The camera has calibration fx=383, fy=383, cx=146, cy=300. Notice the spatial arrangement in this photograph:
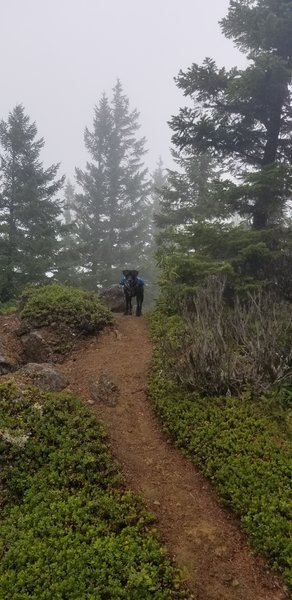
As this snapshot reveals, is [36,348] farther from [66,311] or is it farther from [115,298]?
[115,298]

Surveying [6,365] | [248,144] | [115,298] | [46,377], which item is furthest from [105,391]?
[248,144]

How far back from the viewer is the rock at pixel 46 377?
768 cm

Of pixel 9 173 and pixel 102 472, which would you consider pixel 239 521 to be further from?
pixel 9 173

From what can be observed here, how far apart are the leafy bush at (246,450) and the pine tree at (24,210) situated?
10.9 m

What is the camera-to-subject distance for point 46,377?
25.9 ft

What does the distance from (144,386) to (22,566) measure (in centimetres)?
444

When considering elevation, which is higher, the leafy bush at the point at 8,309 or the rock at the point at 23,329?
the leafy bush at the point at 8,309

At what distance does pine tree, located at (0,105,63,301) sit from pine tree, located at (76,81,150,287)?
5.96m

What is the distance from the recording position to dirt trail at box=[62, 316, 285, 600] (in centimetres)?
404

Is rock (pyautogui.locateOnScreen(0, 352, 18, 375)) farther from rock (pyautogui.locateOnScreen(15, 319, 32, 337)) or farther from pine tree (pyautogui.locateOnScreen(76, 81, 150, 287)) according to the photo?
pine tree (pyautogui.locateOnScreen(76, 81, 150, 287))

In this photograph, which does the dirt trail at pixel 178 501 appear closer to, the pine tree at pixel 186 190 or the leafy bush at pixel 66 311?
the leafy bush at pixel 66 311

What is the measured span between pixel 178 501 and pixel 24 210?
621 inches

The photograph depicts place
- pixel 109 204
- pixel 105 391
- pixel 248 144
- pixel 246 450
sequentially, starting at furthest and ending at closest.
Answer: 1. pixel 109 204
2. pixel 248 144
3. pixel 105 391
4. pixel 246 450

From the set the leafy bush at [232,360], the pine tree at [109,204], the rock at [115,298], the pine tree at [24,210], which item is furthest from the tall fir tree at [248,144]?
the pine tree at [109,204]
